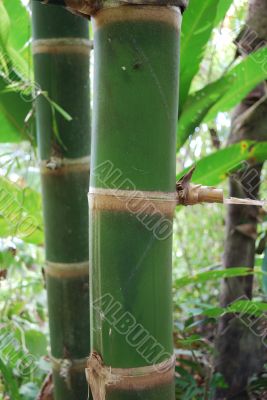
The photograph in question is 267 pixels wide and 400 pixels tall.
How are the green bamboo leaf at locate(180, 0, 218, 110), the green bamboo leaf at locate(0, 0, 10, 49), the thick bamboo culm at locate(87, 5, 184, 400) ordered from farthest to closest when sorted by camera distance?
the green bamboo leaf at locate(180, 0, 218, 110) < the green bamboo leaf at locate(0, 0, 10, 49) < the thick bamboo culm at locate(87, 5, 184, 400)

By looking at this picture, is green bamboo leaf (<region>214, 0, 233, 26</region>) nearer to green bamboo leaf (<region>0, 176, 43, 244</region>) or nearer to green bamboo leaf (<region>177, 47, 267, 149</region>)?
green bamboo leaf (<region>177, 47, 267, 149</region>)

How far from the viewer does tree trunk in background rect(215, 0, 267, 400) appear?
2.24ft

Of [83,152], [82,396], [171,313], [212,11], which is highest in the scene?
[212,11]

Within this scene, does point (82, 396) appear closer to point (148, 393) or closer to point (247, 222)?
point (148, 393)

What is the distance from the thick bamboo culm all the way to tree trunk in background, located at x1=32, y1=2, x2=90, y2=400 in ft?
0.60

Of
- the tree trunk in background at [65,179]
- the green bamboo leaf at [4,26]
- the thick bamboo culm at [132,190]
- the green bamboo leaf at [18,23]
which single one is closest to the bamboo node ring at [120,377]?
the thick bamboo culm at [132,190]

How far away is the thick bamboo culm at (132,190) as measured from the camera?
0.34 m

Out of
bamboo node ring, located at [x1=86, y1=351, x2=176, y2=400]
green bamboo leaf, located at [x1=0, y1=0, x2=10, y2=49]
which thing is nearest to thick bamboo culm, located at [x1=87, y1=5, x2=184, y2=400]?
bamboo node ring, located at [x1=86, y1=351, x2=176, y2=400]

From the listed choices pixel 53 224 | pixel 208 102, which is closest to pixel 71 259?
pixel 53 224

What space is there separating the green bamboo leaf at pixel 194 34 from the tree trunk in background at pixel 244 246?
11cm

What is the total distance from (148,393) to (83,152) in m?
0.28

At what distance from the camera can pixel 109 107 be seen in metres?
0.35

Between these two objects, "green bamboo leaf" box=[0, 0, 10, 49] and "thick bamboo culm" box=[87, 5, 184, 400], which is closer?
"thick bamboo culm" box=[87, 5, 184, 400]

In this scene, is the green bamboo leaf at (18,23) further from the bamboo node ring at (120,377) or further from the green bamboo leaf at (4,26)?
the bamboo node ring at (120,377)
